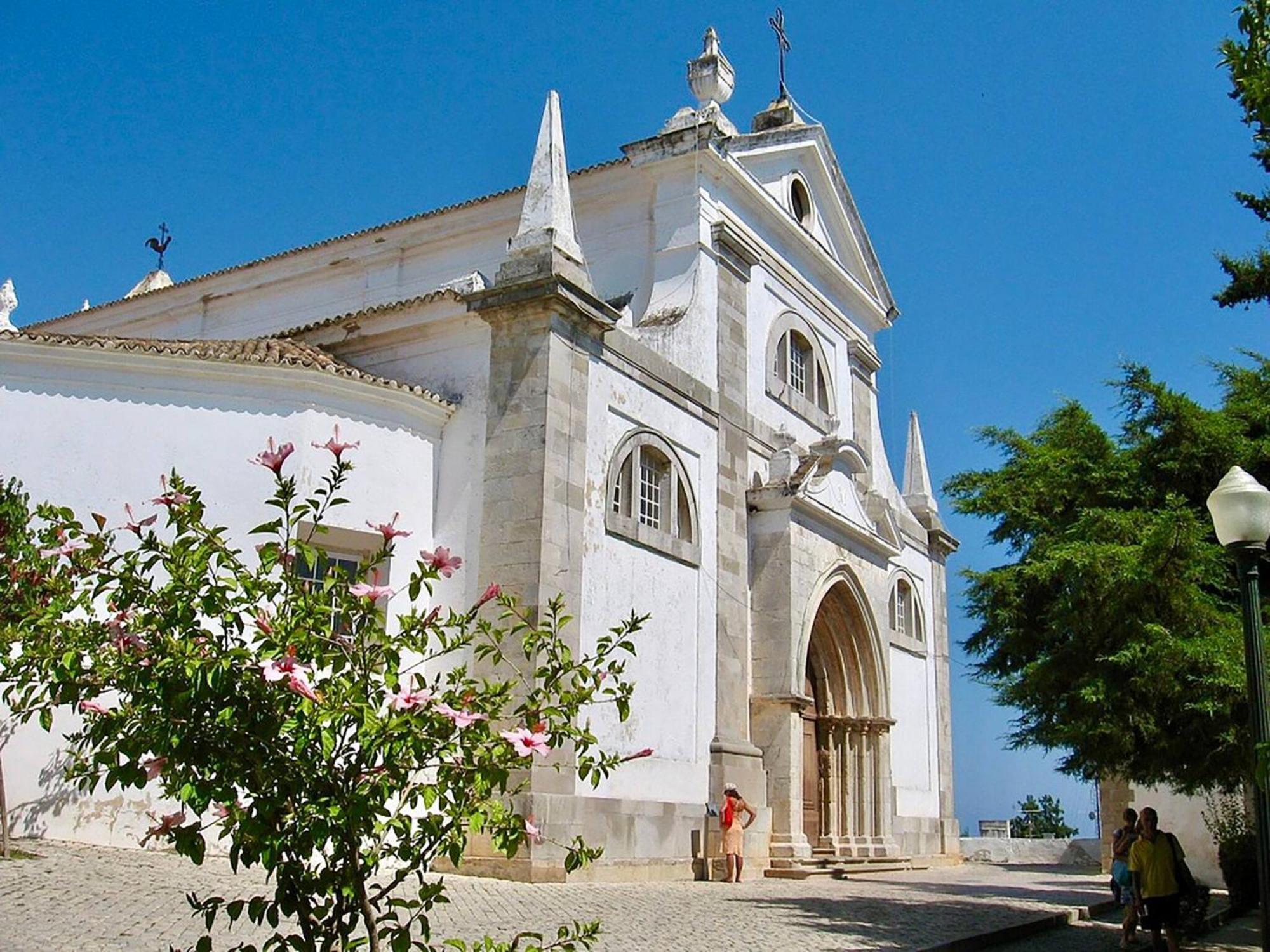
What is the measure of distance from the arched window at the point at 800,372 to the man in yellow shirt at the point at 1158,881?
1195 cm

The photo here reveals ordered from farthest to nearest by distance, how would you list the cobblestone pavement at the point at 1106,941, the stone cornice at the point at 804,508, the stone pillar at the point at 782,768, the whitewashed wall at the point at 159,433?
the stone cornice at the point at 804,508 → the stone pillar at the point at 782,768 → the whitewashed wall at the point at 159,433 → the cobblestone pavement at the point at 1106,941

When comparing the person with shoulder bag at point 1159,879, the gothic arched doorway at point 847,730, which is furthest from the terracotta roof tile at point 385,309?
the person with shoulder bag at point 1159,879

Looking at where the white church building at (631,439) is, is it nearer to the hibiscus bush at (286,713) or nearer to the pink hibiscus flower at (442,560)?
the hibiscus bush at (286,713)

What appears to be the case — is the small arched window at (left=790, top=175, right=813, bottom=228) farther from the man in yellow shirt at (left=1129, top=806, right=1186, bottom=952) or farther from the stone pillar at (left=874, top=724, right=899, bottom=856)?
the man in yellow shirt at (left=1129, top=806, right=1186, bottom=952)

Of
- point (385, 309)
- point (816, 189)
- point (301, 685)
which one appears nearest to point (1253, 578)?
point (301, 685)

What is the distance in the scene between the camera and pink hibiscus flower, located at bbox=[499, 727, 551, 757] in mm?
4336

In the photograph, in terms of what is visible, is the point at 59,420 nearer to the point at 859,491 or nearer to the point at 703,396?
the point at 703,396

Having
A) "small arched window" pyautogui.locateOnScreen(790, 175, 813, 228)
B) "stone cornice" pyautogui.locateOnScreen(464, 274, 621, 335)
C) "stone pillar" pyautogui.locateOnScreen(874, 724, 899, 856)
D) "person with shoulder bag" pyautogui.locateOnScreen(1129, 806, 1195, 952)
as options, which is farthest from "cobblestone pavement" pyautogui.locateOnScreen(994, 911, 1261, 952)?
"small arched window" pyautogui.locateOnScreen(790, 175, 813, 228)

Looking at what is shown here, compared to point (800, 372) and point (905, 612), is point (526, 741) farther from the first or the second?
point (905, 612)

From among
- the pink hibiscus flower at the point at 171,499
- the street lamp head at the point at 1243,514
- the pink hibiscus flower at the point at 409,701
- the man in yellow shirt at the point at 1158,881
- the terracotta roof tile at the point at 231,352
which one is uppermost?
the terracotta roof tile at the point at 231,352

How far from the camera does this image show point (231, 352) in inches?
592

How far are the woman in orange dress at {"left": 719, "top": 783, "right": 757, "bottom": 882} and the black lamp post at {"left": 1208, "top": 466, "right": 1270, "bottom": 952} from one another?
893cm

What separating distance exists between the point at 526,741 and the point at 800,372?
65.8 feet

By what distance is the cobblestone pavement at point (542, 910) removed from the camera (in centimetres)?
874
